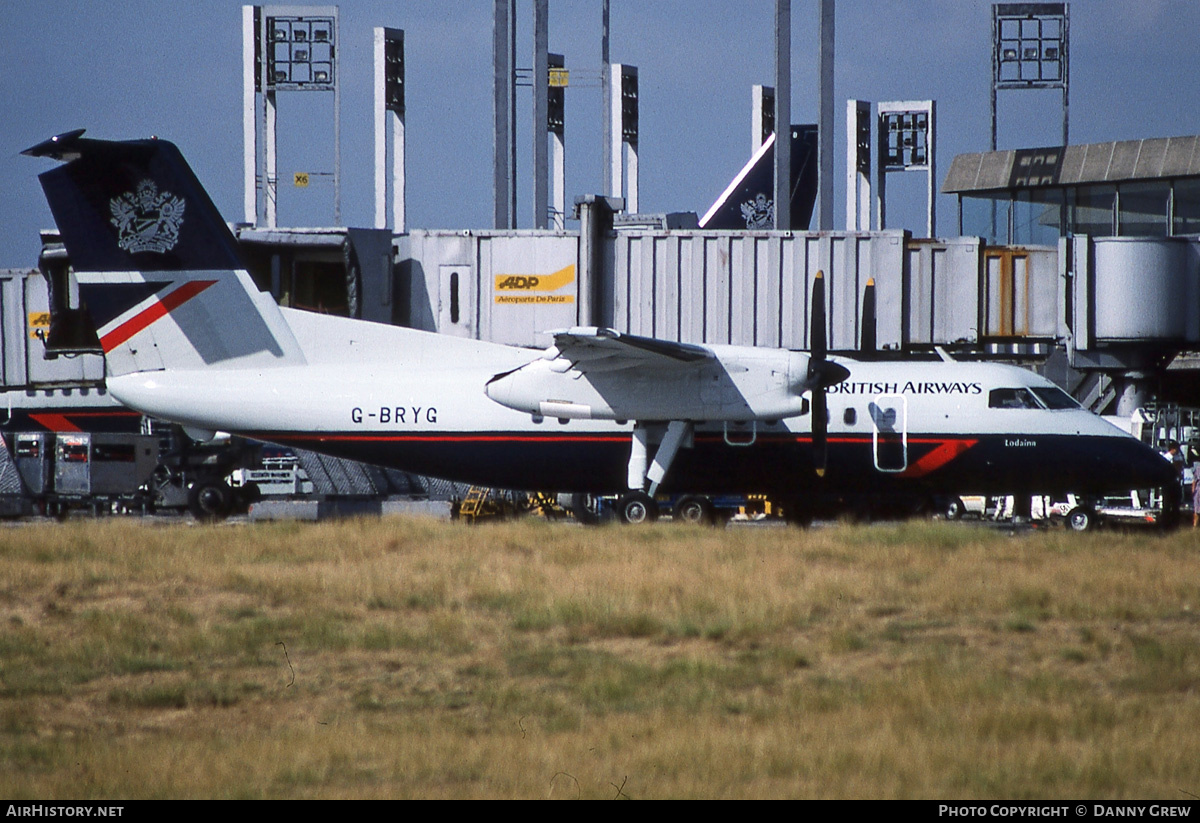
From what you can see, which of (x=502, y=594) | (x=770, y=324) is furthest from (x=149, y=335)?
(x=770, y=324)

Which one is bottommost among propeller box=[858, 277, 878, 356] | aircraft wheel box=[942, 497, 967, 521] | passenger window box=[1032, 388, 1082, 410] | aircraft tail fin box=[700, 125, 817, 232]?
aircraft wheel box=[942, 497, 967, 521]

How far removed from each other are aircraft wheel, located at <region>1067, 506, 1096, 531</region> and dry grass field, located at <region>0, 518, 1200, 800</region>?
3.20 m

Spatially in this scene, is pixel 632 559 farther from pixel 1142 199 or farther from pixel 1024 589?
pixel 1142 199

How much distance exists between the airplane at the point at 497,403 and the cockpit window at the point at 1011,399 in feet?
0.08

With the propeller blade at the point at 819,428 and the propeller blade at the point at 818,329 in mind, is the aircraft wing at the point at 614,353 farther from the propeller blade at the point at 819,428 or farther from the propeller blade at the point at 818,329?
the propeller blade at the point at 819,428

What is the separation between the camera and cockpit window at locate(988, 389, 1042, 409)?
69.6 ft

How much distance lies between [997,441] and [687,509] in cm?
684

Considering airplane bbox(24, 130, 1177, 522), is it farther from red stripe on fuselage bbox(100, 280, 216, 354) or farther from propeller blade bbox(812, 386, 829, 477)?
propeller blade bbox(812, 386, 829, 477)

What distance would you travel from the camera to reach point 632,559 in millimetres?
16562

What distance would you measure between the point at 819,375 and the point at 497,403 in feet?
18.4

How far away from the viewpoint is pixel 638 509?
70.2 feet

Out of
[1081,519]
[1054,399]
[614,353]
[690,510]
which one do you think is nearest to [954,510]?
[1081,519]

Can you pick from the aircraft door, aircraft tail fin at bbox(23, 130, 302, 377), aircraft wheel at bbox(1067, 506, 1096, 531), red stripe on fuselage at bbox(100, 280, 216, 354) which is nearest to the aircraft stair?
aircraft tail fin at bbox(23, 130, 302, 377)

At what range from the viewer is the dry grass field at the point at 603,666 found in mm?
8195
